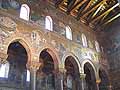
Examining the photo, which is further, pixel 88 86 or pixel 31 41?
pixel 88 86

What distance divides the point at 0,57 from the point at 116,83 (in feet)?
32.4

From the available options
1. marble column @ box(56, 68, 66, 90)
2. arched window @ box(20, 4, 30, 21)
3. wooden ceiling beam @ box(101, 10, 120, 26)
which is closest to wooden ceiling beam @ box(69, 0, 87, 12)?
wooden ceiling beam @ box(101, 10, 120, 26)

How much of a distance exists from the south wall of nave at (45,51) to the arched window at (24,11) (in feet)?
0.87

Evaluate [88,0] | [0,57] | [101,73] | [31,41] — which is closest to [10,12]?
[31,41]

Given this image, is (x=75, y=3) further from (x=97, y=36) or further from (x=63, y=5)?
(x=97, y=36)

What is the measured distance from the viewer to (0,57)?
9.56 metres

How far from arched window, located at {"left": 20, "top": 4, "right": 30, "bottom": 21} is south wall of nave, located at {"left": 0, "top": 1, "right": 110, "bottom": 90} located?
0.26m

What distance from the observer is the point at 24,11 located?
12180 mm

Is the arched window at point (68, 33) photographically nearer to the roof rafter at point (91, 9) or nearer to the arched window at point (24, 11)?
the roof rafter at point (91, 9)

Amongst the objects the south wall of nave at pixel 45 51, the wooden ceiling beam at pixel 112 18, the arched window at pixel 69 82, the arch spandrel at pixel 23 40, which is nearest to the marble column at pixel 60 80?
the south wall of nave at pixel 45 51

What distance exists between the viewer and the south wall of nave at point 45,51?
35.5 ft

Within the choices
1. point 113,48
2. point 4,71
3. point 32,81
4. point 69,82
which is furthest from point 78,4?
point 4,71

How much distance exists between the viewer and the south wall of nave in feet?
Result: 35.5

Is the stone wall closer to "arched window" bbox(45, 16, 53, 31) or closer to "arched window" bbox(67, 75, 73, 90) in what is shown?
"arched window" bbox(67, 75, 73, 90)
